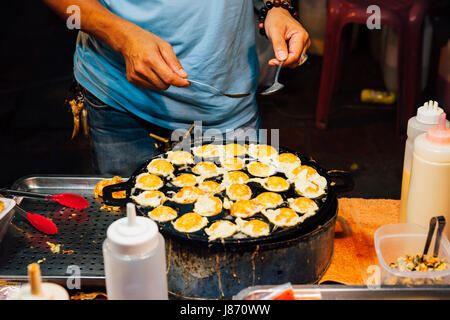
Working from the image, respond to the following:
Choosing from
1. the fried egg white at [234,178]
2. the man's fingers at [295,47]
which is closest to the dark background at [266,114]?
the man's fingers at [295,47]

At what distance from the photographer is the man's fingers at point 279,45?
6.66 feet

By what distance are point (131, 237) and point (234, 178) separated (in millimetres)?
784

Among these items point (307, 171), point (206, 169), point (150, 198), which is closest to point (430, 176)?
point (307, 171)

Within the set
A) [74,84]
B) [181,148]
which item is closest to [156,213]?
[181,148]

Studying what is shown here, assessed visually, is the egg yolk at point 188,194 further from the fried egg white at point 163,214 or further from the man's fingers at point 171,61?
the man's fingers at point 171,61

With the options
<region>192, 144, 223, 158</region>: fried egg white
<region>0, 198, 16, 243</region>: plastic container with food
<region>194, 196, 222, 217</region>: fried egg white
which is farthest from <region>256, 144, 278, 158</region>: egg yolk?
<region>0, 198, 16, 243</region>: plastic container with food

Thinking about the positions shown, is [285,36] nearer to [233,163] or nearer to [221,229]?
[233,163]

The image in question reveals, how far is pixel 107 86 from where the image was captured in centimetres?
231

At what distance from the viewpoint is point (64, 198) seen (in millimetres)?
1928

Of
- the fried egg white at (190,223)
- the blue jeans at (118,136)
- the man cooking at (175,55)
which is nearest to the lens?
the fried egg white at (190,223)

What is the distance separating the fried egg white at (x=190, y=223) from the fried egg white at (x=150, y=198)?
14 centimetres

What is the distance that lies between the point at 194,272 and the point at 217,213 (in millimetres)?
231

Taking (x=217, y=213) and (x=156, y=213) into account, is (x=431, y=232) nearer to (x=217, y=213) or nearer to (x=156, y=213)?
(x=217, y=213)

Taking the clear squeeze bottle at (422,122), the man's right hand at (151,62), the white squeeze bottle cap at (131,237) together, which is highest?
the man's right hand at (151,62)
